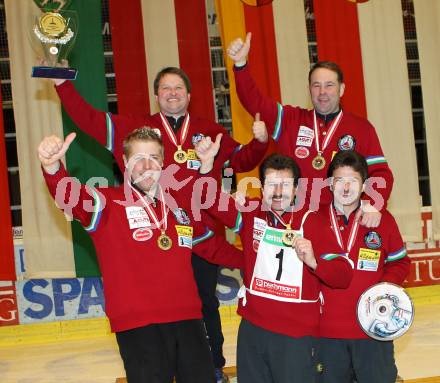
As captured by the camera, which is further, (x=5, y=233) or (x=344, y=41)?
(x=344, y=41)

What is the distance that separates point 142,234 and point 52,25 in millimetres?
1398

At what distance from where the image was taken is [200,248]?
2.97 m

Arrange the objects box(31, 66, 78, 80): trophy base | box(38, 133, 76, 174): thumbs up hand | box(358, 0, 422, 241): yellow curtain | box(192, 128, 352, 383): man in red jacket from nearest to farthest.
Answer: box(38, 133, 76, 174): thumbs up hand
box(192, 128, 352, 383): man in red jacket
box(31, 66, 78, 80): trophy base
box(358, 0, 422, 241): yellow curtain

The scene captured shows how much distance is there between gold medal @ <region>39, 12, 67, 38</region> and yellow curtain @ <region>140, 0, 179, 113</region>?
174 cm

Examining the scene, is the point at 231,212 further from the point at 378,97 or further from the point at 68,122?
the point at 378,97

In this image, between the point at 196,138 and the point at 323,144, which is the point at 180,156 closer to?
the point at 196,138

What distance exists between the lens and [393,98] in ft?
18.0

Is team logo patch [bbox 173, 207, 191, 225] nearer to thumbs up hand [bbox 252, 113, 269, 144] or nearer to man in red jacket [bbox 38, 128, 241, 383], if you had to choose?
man in red jacket [bbox 38, 128, 241, 383]

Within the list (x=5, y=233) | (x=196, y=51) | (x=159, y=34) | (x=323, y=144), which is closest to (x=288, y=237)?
(x=323, y=144)

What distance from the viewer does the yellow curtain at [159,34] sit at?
16.7 feet

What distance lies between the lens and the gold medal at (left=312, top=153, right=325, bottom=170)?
3311 millimetres

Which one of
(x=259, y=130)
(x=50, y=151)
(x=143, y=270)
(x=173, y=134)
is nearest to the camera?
(x=50, y=151)

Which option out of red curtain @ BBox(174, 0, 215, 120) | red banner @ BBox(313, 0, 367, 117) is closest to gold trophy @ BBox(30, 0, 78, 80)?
red curtain @ BBox(174, 0, 215, 120)

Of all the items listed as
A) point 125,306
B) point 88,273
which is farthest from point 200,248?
point 88,273
